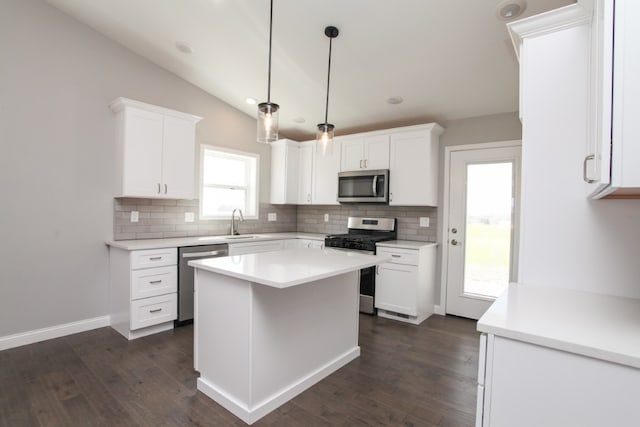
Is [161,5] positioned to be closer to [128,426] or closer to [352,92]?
[352,92]

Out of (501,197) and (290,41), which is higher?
(290,41)

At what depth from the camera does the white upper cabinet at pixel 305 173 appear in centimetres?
484

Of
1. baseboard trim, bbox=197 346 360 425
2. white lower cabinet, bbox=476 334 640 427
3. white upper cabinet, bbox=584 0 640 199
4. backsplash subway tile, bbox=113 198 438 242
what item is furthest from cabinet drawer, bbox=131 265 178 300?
white upper cabinet, bbox=584 0 640 199

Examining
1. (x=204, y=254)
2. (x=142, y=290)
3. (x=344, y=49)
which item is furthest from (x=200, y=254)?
(x=344, y=49)

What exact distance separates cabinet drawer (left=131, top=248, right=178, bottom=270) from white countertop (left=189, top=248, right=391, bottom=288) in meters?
1.18

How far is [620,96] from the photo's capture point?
3.16ft

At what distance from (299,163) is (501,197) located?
2.78m

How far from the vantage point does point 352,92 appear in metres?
3.58

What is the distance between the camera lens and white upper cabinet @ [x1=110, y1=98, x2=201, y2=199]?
127 inches

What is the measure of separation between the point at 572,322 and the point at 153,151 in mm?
3582

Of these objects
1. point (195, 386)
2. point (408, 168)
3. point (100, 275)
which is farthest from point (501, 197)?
point (100, 275)

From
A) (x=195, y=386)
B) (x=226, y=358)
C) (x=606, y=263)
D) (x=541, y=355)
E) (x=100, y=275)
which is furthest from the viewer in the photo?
(x=100, y=275)

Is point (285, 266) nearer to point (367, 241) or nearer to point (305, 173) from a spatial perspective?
point (367, 241)

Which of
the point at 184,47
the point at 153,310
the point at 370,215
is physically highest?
the point at 184,47
